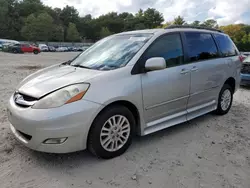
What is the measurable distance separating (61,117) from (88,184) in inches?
30.0

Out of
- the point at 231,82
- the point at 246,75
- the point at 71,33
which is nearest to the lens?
the point at 231,82

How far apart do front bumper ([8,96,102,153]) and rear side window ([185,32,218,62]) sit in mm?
2049

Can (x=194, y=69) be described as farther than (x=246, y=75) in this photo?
No

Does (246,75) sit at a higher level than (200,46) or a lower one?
lower

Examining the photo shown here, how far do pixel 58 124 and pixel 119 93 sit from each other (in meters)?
0.80

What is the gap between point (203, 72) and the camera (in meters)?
3.89

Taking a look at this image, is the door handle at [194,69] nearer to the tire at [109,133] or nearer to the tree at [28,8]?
the tire at [109,133]

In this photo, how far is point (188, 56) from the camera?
3689 millimetres

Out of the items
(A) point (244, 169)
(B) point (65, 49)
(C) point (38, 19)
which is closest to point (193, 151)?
(A) point (244, 169)

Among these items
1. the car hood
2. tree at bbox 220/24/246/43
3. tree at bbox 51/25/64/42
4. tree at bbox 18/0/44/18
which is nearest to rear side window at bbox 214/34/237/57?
the car hood

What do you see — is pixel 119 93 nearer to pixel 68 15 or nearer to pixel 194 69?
pixel 194 69

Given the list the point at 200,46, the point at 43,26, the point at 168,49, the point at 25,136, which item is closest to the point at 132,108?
the point at 168,49

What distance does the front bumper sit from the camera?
7.95 feet

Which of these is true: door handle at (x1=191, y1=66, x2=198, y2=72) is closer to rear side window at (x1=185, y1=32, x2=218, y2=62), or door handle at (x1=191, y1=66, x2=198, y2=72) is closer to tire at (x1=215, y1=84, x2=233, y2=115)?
rear side window at (x1=185, y1=32, x2=218, y2=62)
